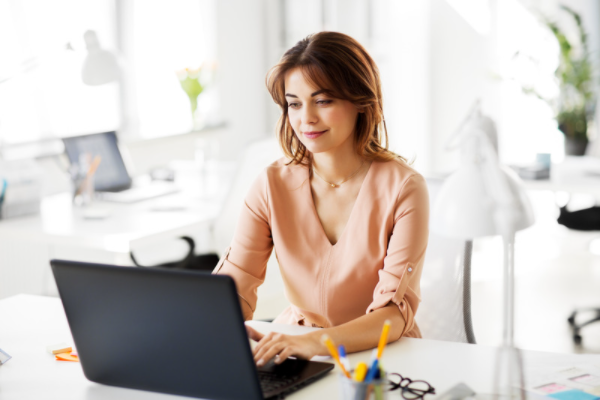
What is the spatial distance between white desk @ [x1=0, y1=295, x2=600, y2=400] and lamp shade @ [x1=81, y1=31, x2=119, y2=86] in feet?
4.64

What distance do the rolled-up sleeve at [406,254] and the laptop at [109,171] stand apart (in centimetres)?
172

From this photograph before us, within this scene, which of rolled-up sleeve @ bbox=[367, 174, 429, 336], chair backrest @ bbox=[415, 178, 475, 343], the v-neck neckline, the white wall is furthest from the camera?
the white wall

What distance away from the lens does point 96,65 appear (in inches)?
108

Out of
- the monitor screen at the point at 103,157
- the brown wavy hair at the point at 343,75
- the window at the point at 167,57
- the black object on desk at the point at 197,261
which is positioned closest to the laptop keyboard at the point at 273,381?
the brown wavy hair at the point at 343,75

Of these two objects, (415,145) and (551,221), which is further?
(415,145)

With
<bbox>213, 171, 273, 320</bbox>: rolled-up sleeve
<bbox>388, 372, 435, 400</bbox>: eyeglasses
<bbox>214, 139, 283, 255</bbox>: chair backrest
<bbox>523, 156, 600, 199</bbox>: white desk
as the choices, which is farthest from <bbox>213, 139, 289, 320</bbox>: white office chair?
<bbox>388, 372, 435, 400</bbox>: eyeglasses

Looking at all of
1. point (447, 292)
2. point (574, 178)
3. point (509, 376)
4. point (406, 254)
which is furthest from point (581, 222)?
point (509, 376)

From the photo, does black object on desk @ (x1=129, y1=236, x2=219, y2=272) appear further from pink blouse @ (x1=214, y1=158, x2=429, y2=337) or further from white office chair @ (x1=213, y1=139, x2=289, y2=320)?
pink blouse @ (x1=214, y1=158, x2=429, y2=337)

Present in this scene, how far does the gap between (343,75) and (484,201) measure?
706 mm

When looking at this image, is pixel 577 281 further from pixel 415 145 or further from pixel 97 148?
pixel 97 148

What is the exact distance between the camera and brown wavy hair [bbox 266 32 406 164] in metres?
1.58

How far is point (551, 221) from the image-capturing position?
4.90m

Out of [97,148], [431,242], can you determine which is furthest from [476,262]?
[431,242]

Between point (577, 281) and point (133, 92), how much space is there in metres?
2.71
